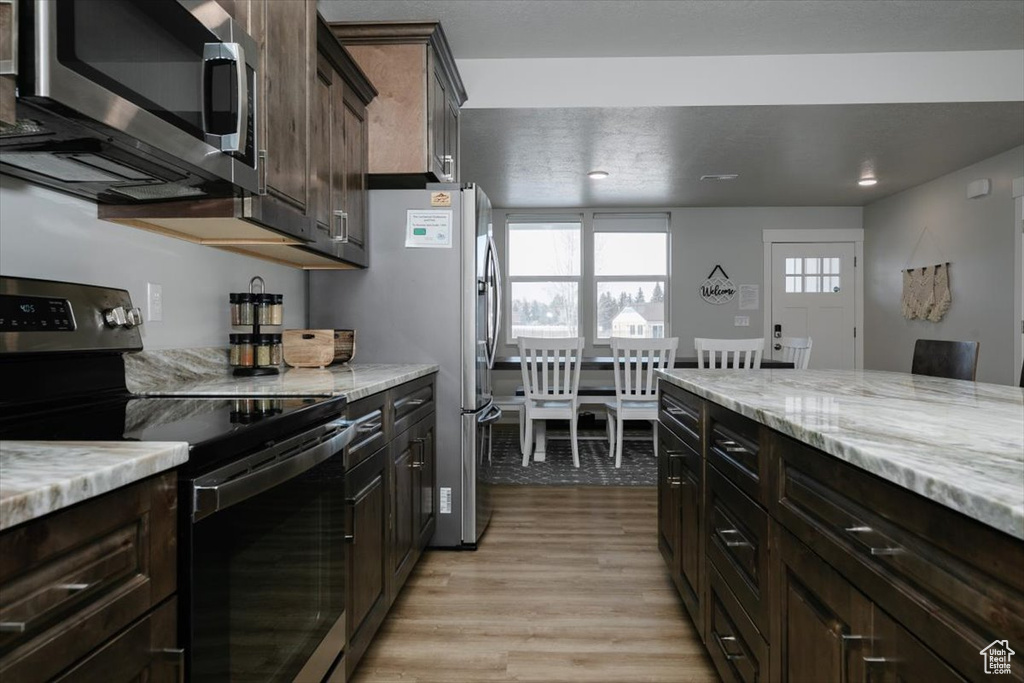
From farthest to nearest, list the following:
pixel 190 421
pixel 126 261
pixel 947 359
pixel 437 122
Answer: pixel 437 122 → pixel 947 359 → pixel 126 261 → pixel 190 421

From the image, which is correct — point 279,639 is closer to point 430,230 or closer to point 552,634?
point 552,634

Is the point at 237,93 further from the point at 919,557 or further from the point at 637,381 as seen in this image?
the point at 637,381

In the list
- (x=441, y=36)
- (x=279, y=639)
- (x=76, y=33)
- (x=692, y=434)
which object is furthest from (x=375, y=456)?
(x=441, y=36)

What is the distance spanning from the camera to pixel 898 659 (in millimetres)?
782

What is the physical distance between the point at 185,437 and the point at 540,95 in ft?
10.7

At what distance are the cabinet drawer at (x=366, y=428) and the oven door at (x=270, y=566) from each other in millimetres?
67

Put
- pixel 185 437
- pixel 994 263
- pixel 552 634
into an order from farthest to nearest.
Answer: pixel 994 263 < pixel 552 634 < pixel 185 437

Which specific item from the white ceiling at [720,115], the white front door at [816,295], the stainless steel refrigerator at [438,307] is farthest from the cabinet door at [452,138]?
the white front door at [816,295]

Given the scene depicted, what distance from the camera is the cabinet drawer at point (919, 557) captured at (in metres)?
0.60

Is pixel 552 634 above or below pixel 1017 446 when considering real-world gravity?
below

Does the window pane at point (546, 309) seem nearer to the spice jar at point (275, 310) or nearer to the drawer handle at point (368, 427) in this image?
the spice jar at point (275, 310)

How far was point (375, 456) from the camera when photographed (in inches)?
73.8

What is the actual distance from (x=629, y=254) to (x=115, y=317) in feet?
19.4

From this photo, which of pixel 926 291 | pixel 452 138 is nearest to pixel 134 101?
pixel 452 138
